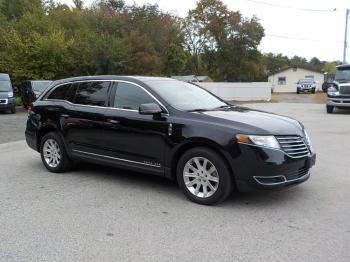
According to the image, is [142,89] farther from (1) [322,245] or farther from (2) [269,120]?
(1) [322,245]

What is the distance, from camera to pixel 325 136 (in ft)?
40.1

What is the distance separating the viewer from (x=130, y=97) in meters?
6.46

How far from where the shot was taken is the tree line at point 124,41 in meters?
27.5

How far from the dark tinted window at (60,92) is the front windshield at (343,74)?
16702mm

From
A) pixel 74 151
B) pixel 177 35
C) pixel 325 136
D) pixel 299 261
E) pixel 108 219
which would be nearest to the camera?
pixel 299 261

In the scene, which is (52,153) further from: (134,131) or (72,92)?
(134,131)

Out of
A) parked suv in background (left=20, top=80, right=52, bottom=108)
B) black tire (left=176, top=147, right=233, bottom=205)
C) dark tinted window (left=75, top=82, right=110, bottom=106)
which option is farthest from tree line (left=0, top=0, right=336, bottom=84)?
black tire (left=176, top=147, right=233, bottom=205)

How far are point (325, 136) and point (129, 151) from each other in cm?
759

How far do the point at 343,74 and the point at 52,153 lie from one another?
17177 millimetres

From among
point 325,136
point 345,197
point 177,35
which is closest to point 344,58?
point 177,35

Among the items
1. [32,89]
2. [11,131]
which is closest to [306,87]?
[32,89]

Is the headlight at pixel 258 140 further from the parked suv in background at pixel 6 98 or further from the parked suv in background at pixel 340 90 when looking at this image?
the parked suv in background at pixel 6 98

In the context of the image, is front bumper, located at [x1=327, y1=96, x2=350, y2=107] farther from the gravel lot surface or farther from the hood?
the hood

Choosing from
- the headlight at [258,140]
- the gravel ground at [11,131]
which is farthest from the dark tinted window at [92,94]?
the gravel ground at [11,131]
